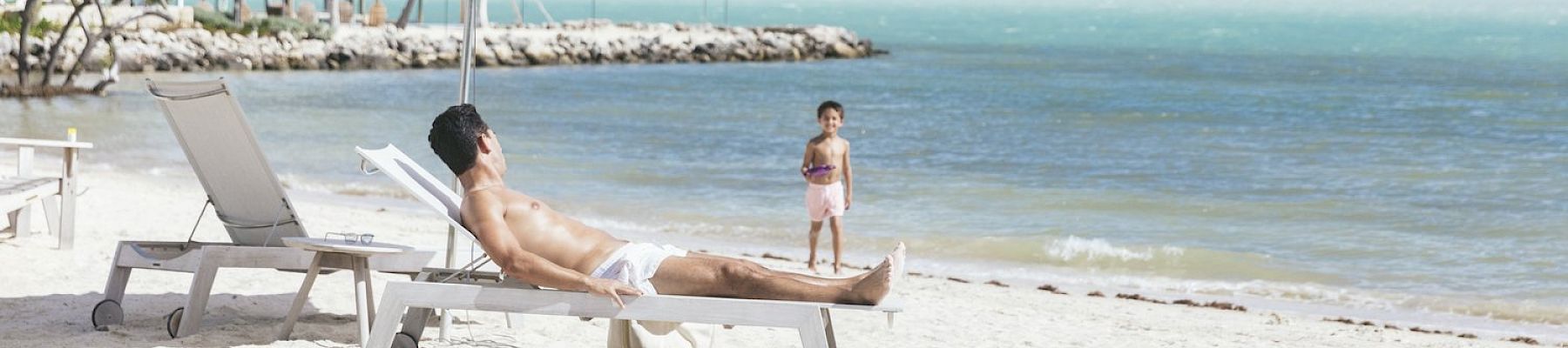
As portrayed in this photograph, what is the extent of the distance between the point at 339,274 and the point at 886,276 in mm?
3426

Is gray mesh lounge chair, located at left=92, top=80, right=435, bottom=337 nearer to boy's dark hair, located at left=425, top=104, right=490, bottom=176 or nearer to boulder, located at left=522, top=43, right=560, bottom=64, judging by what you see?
boy's dark hair, located at left=425, top=104, right=490, bottom=176

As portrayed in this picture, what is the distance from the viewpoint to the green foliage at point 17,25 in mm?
29516

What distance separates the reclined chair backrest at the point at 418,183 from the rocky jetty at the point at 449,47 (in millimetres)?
25419

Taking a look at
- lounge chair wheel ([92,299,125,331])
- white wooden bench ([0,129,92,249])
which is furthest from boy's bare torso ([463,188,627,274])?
white wooden bench ([0,129,92,249])

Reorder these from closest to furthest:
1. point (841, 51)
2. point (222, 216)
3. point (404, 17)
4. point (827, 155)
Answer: point (222, 216) < point (827, 155) < point (404, 17) < point (841, 51)

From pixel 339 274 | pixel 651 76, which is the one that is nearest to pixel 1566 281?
pixel 339 274

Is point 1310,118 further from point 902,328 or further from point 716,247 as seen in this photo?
point 902,328

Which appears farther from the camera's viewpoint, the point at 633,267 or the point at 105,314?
the point at 105,314

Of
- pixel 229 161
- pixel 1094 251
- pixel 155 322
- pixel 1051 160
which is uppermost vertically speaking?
pixel 229 161

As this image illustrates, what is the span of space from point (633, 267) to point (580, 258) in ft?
0.55

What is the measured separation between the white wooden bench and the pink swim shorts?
3.42m

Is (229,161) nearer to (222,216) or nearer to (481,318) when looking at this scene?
(222,216)

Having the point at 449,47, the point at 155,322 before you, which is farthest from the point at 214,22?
the point at 155,322

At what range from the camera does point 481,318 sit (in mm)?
5891
